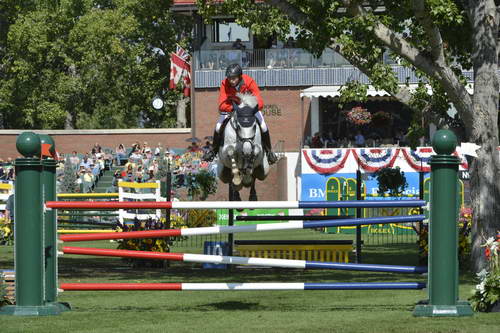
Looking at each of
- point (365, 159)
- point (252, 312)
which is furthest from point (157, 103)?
point (252, 312)

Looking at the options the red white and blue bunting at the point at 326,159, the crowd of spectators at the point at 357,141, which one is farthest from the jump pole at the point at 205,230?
the crowd of spectators at the point at 357,141

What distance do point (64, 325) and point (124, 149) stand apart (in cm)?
4048

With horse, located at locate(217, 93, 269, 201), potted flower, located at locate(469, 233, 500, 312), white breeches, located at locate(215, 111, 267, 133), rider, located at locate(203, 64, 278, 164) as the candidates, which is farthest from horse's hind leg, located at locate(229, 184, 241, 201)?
potted flower, located at locate(469, 233, 500, 312)

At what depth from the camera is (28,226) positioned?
9.66m

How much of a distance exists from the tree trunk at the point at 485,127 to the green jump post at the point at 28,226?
9032 millimetres

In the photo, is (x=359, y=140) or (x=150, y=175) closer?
(x=150, y=175)

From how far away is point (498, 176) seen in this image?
17.7 metres

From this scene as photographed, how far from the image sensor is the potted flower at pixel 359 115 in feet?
145

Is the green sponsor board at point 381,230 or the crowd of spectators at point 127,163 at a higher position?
the crowd of spectators at point 127,163

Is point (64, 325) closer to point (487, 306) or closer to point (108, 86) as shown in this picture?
point (487, 306)

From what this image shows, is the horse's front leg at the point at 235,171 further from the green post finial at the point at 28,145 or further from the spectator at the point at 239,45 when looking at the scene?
the spectator at the point at 239,45

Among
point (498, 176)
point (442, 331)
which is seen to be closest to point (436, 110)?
point (498, 176)

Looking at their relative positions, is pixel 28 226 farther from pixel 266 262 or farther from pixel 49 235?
pixel 266 262

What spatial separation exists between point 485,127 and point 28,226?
9.49m
